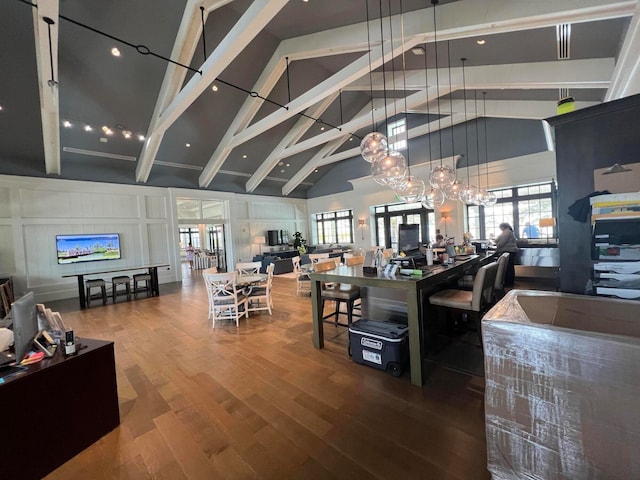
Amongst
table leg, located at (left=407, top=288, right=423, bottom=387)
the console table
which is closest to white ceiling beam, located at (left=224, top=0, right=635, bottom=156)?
table leg, located at (left=407, top=288, right=423, bottom=387)

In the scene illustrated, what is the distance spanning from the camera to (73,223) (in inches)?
277

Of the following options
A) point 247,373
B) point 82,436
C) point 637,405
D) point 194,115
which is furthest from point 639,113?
point 194,115

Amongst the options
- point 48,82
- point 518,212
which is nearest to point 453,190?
point 518,212

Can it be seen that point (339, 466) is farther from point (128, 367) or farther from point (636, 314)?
point (128, 367)

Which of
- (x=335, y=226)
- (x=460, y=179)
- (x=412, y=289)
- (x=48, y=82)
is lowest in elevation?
(x=412, y=289)

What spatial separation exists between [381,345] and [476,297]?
101cm

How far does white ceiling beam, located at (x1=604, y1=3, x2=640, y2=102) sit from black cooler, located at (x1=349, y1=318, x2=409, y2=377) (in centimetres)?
327

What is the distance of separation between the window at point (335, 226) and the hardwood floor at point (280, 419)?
30.4 feet

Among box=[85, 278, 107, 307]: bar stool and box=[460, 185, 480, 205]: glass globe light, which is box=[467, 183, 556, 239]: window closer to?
box=[460, 185, 480, 205]: glass globe light

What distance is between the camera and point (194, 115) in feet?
22.6

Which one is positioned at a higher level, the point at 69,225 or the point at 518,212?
the point at 69,225

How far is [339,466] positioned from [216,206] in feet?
38.4

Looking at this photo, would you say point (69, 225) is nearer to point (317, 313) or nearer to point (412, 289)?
point (317, 313)

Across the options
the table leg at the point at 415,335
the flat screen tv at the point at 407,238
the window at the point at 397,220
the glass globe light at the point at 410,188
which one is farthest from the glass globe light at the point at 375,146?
the window at the point at 397,220
